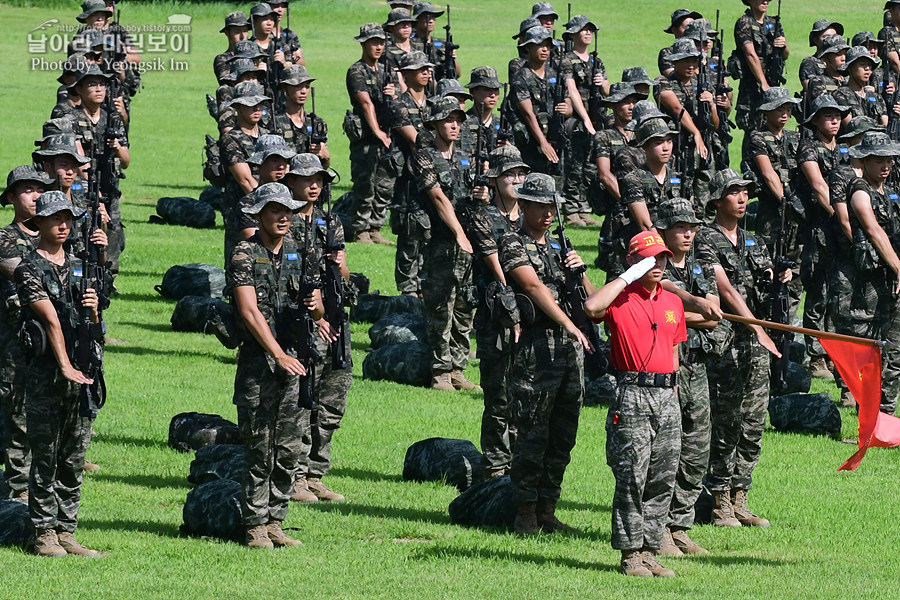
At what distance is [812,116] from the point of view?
1952cm

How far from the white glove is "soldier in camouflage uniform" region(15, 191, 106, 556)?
3844 mm

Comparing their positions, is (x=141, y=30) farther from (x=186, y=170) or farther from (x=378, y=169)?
(x=378, y=169)

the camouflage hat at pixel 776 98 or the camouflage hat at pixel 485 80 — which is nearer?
the camouflage hat at pixel 485 80

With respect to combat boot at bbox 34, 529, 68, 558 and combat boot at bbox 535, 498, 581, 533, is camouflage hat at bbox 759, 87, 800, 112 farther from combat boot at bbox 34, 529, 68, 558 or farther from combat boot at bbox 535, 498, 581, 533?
combat boot at bbox 34, 529, 68, 558

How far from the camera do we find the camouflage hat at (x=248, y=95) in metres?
17.6

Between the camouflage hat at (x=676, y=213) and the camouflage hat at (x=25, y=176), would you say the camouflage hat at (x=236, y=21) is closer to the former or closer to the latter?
the camouflage hat at (x=25, y=176)

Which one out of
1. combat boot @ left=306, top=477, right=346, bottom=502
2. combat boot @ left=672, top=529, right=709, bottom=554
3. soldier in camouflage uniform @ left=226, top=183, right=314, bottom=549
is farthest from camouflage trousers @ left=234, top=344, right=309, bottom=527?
combat boot @ left=672, top=529, right=709, bottom=554

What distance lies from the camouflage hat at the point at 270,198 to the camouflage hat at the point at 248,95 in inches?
220

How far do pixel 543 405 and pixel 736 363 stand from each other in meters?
1.63

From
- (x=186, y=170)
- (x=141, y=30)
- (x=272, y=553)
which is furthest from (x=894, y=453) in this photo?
(x=141, y=30)

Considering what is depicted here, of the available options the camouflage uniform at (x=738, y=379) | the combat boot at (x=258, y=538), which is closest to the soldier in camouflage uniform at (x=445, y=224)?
the camouflage uniform at (x=738, y=379)

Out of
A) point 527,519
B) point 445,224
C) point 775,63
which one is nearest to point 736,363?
point 527,519

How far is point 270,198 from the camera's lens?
12070 millimetres

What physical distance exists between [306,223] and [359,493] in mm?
2537
